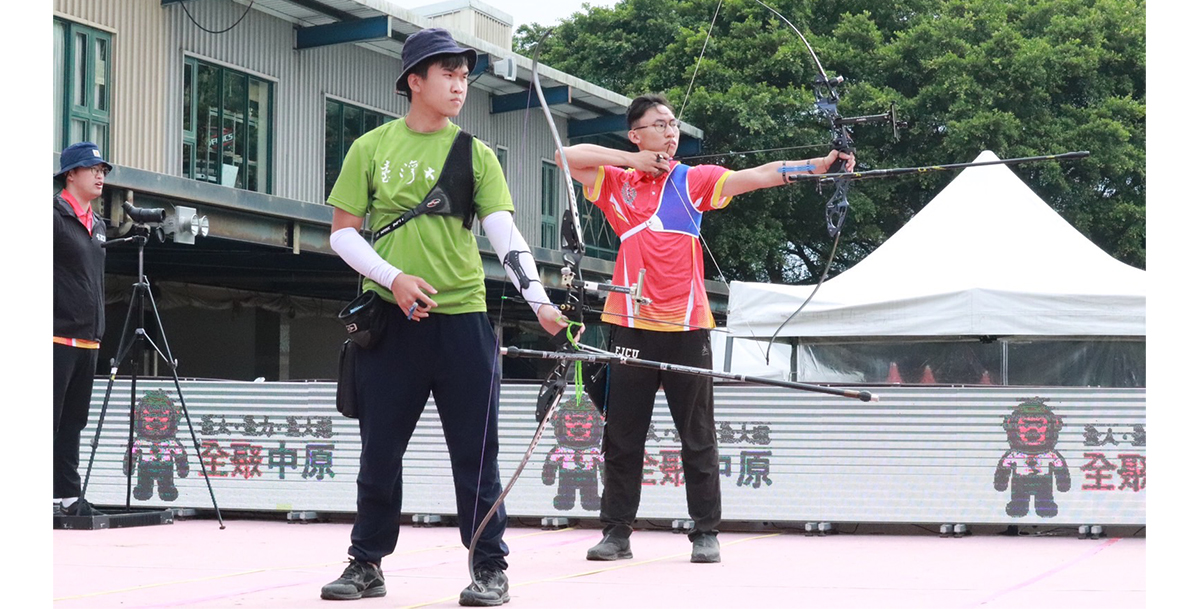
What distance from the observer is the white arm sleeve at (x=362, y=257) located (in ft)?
13.1

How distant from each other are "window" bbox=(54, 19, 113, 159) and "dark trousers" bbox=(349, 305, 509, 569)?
12795 millimetres

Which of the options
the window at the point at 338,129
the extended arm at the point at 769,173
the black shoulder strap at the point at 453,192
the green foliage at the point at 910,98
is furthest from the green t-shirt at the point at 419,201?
the green foliage at the point at 910,98

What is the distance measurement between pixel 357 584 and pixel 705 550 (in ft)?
5.47

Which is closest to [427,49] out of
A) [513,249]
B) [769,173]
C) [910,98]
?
[513,249]

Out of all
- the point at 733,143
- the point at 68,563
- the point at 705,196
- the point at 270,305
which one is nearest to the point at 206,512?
the point at 68,563

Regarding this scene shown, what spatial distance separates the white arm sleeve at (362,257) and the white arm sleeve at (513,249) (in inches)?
13.1

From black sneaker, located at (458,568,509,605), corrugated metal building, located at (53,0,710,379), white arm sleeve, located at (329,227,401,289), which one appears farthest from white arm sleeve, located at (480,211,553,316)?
corrugated metal building, located at (53,0,710,379)

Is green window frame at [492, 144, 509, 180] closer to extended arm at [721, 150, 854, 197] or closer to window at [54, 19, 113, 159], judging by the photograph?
window at [54, 19, 113, 159]

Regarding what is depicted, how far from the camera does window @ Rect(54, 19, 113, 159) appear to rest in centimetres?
1584

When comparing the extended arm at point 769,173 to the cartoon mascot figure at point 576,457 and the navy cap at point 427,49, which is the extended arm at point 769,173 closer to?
the navy cap at point 427,49

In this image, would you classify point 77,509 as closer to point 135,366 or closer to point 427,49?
point 135,366

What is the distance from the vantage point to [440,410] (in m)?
4.17

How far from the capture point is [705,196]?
5414 mm

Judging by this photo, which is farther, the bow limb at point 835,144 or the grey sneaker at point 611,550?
the grey sneaker at point 611,550
